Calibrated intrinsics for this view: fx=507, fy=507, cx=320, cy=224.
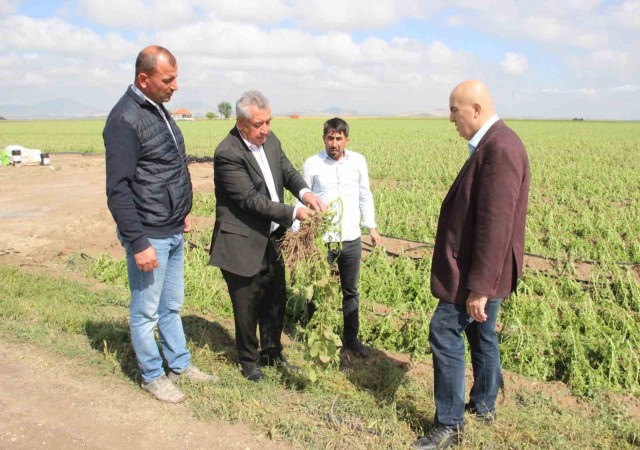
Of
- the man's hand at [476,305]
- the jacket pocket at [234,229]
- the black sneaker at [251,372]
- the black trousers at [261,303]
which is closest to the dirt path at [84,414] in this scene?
the black sneaker at [251,372]

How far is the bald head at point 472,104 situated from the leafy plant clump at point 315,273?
119 centimetres

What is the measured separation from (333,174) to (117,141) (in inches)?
76.5

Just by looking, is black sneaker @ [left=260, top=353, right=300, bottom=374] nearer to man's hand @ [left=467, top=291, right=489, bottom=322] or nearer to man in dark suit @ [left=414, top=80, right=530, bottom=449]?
man in dark suit @ [left=414, top=80, right=530, bottom=449]

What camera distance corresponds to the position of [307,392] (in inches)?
149

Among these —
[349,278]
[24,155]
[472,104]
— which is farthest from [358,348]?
[24,155]

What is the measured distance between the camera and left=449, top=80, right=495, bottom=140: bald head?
9.31ft

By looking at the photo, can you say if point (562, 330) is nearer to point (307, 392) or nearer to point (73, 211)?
point (307, 392)

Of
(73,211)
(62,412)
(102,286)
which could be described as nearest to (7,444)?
(62,412)

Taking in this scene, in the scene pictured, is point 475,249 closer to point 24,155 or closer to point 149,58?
point 149,58

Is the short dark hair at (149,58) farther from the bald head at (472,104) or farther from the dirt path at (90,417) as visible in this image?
the dirt path at (90,417)

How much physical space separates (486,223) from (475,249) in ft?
0.55

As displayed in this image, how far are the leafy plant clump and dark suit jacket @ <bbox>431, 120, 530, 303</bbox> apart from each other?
0.88m

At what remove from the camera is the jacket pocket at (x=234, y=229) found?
12.4ft

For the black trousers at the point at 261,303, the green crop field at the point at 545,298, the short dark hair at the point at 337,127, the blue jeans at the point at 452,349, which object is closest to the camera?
the blue jeans at the point at 452,349
